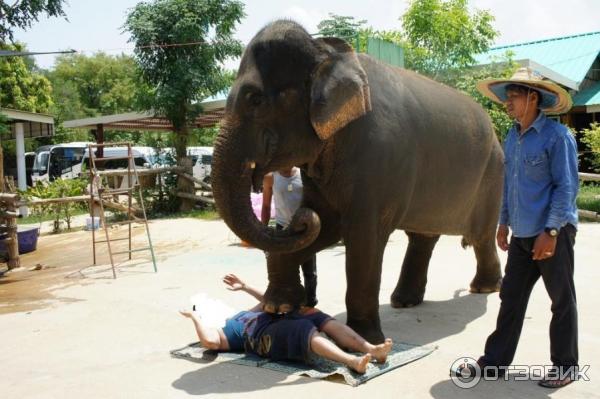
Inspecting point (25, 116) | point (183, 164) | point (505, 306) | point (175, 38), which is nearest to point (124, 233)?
point (183, 164)

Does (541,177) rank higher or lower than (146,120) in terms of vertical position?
lower

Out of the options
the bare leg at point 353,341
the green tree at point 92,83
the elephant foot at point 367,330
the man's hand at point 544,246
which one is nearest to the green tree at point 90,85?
the green tree at point 92,83

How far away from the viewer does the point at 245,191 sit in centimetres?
502

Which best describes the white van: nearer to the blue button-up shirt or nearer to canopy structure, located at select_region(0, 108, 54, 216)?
canopy structure, located at select_region(0, 108, 54, 216)

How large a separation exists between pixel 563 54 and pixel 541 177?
18024 millimetres

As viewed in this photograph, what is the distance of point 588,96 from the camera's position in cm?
1889

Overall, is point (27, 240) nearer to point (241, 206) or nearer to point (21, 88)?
point (241, 206)

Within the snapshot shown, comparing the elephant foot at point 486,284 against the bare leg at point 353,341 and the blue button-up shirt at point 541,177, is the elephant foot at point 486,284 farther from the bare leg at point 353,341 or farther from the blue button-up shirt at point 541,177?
→ the blue button-up shirt at point 541,177

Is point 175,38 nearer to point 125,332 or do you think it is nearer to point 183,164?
point 183,164

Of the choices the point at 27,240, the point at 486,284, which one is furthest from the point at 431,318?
the point at 27,240

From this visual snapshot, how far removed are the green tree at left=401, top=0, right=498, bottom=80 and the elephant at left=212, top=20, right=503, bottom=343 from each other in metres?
10.0

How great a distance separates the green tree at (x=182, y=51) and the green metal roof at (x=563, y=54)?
736 cm

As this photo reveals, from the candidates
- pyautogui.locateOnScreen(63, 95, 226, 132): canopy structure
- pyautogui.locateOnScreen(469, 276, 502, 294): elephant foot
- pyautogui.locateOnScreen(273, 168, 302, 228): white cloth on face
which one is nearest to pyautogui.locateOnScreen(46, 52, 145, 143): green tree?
pyautogui.locateOnScreen(63, 95, 226, 132): canopy structure

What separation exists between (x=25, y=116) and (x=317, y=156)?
65.6 ft
